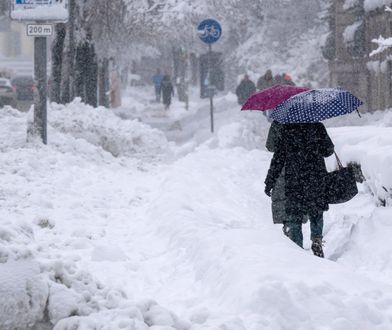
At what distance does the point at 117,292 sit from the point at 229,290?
0.85m

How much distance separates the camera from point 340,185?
762 centimetres

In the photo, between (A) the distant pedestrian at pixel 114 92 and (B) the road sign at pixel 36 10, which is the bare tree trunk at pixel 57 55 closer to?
(B) the road sign at pixel 36 10

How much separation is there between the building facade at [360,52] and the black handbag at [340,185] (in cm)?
1640

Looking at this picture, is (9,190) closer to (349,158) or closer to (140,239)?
(140,239)

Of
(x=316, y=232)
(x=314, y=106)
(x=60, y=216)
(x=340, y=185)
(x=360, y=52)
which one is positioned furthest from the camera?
(x=360, y=52)

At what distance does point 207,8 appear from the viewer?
33531 millimetres

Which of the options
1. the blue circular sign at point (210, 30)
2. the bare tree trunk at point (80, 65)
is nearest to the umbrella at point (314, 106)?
the blue circular sign at point (210, 30)

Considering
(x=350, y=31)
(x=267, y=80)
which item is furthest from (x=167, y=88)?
(x=267, y=80)

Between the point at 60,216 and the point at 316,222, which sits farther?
the point at 60,216

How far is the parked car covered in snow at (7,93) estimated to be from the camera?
35.9m

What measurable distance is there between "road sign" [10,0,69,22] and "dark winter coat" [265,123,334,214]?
7.43 metres

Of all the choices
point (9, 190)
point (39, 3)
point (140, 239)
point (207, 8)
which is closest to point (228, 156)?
point (39, 3)

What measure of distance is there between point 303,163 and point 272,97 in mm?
894

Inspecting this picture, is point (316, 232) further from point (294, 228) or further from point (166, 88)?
point (166, 88)
